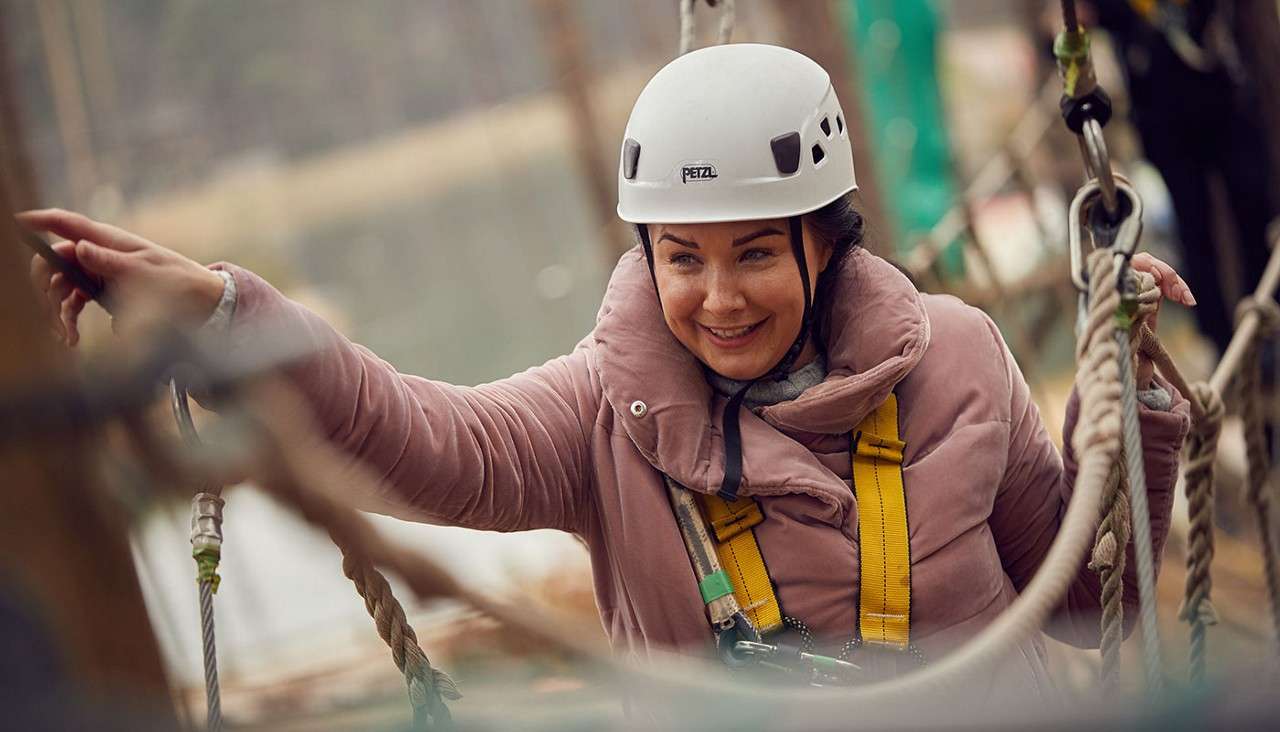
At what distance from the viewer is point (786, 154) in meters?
1.59

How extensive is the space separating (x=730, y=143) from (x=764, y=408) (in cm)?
30

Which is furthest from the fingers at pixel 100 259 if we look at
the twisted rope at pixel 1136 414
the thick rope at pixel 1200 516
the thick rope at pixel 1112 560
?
the thick rope at pixel 1200 516

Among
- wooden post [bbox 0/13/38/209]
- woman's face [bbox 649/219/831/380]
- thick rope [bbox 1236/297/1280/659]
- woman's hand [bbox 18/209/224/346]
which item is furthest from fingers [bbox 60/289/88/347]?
thick rope [bbox 1236/297/1280/659]

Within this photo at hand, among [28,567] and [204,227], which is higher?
[28,567]

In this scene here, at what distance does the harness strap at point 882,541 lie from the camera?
151cm

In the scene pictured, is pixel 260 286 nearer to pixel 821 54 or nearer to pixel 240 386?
pixel 240 386

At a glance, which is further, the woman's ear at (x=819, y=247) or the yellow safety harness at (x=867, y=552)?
the woman's ear at (x=819, y=247)


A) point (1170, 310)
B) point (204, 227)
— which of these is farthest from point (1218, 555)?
point (204, 227)

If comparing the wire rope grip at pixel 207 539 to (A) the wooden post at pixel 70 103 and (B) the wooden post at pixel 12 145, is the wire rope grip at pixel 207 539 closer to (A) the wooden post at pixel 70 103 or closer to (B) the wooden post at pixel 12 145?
(B) the wooden post at pixel 12 145

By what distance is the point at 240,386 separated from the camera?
0.91 metres

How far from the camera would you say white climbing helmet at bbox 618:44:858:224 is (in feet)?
5.15

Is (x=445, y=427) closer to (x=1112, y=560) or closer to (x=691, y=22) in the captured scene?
(x=1112, y=560)

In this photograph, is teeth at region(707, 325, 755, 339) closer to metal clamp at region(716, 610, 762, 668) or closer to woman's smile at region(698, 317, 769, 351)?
woman's smile at region(698, 317, 769, 351)

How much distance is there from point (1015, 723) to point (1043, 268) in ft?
15.7
